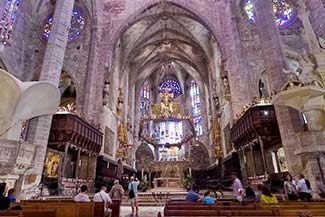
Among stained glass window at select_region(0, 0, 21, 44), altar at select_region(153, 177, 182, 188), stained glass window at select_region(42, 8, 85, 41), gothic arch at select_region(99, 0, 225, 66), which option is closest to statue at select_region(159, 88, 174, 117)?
altar at select_region(153, 177, 182, 188)

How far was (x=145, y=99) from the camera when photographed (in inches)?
1330

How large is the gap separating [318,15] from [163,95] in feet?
52.0

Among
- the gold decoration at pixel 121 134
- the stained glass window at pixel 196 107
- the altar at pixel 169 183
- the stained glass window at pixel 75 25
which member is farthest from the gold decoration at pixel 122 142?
the stained glass window at pixel 196 107

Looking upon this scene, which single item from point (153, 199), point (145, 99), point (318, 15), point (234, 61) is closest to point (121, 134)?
point (153, 199)

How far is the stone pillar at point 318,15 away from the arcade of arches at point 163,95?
0.05 m

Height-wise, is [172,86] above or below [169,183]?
above

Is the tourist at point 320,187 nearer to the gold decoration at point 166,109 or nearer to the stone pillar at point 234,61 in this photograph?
the stone pillar at point 234,61

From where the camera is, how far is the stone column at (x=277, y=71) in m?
7.74

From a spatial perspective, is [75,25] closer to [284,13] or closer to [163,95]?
[163,95]

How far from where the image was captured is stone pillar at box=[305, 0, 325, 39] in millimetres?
9430

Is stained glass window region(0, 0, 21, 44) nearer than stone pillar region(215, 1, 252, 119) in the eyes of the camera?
Yes

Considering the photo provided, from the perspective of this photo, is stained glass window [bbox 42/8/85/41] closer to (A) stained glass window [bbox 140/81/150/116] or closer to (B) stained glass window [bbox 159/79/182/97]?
(A) stained glass window [bbox 140/81/150/116]

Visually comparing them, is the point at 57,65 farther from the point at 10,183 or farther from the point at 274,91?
the point at 274,91

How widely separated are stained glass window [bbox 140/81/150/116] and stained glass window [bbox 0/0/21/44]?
19.6 m
